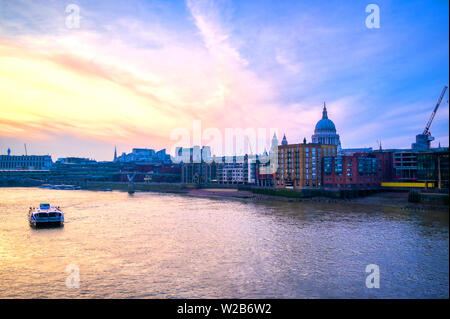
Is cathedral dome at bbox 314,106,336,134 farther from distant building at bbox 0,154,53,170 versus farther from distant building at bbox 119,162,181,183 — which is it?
distant building at bbox 0,154,53,170

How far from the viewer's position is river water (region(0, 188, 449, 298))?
15.2 m

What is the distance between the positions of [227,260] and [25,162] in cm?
19193

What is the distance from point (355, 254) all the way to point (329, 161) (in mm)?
58321

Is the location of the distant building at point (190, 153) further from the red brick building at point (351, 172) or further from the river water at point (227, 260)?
the river water at point (227, 260)


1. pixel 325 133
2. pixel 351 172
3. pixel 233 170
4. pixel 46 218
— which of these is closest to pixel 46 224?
pixel 46 218

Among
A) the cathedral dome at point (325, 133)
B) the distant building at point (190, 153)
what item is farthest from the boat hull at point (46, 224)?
the cathedral dome at point (325, 133)

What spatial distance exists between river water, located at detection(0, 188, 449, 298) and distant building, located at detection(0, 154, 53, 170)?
16327cm

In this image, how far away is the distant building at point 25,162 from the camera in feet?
560

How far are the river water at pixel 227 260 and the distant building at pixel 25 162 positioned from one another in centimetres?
16327

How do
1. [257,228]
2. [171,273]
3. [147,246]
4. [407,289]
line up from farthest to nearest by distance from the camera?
[257,228] < [147,246] < [171,273] < [407,289]

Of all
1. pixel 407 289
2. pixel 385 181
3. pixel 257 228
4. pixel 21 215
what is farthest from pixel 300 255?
pixel 385 181

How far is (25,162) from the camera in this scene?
177875 millimetres

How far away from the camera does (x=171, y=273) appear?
58.3ft
